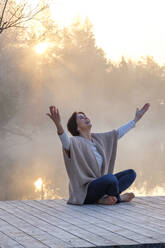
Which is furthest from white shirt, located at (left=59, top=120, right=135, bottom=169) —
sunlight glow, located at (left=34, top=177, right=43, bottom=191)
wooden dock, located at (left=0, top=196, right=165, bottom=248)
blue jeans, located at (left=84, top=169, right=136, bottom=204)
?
sunlight glow, located at (left=34, top=177, right=43, bottom=191)

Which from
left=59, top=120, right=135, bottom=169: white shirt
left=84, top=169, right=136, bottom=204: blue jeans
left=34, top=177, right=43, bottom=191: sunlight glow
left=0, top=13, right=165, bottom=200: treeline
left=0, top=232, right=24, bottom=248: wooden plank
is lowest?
left=34, top=177, right=43, bottom=191: sunlight glow

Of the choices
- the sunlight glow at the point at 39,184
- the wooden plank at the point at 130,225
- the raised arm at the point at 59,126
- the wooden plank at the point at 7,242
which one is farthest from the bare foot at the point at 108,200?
the sunlight glow at the point at 39,184

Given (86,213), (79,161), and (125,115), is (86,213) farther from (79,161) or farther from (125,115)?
(125,115)

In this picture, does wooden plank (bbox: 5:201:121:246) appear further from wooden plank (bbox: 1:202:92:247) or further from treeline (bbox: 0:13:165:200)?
treeline (bbox: 0:13:165:200)

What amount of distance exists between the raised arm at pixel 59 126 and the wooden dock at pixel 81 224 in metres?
0.67

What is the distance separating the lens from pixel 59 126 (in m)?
5.25

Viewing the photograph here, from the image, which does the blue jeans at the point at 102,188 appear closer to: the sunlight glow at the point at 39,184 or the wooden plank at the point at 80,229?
the wooden plank at the point at 80,229

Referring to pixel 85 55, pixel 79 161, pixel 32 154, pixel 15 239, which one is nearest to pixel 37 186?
pixel 79 161

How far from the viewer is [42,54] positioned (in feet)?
120

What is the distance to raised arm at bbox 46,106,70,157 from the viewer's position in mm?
5211

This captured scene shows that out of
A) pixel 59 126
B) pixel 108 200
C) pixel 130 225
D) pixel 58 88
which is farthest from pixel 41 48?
pixel 130 225

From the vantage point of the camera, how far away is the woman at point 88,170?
5656mm

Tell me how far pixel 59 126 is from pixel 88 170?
81cm

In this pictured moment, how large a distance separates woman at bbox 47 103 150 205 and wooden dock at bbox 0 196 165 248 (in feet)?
0.42
